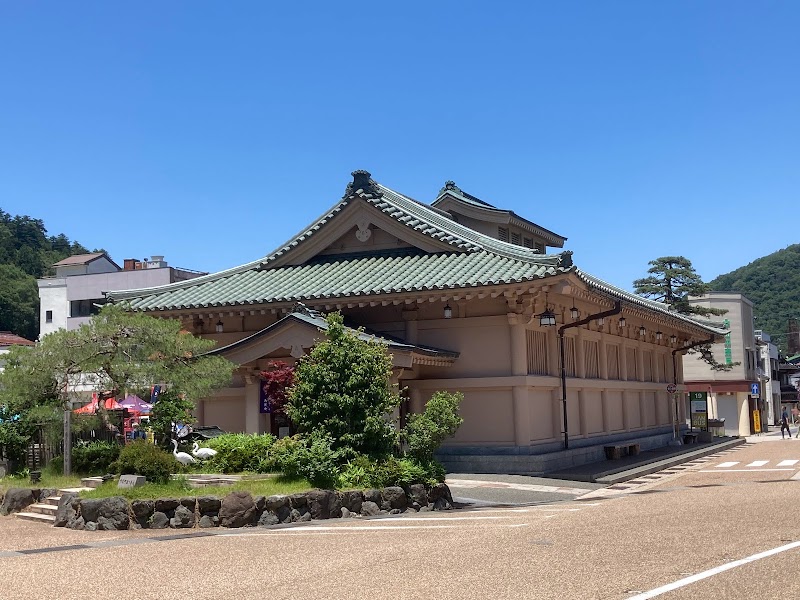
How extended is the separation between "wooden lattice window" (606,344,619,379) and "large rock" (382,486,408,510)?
1774cm

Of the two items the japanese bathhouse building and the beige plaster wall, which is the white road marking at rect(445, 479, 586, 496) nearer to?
the japanese bathhouse building

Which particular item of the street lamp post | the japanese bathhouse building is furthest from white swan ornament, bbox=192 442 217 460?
the street lamp post

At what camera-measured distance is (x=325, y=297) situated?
A: 24.5 m

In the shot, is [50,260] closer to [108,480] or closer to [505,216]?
[505,216]

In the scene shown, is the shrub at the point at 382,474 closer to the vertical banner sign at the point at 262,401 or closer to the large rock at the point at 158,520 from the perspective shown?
the large rock at the point at 158,520

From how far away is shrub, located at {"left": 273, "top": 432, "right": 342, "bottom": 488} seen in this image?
Answer: 1636 centimetres

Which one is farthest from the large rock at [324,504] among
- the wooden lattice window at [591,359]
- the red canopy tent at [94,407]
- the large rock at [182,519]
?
the wooden lattice window at [591,359]

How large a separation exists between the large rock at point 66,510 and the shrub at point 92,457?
3168 millimetres

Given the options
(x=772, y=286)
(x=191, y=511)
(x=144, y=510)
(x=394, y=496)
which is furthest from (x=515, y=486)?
(x=772, y=286)

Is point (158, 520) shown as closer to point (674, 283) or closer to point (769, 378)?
point (674, 283)

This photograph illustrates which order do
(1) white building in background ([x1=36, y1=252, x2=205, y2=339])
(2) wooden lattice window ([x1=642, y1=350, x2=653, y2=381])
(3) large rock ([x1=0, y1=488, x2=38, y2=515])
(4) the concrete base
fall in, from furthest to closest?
1. (1) white building in background ([x1=36, y1=252, x2=205, y2=339])
2. (2) wooden lattice window ([x1=642, y1=350, x2=653, y2=381])
3. (4) the concrete base
4. (3) large rock ([x1=0, y1=488, x2=38, y2=515])

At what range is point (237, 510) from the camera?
15.0 metres

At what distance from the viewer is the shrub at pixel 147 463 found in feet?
53.8

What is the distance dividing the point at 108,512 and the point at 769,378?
259 feet
